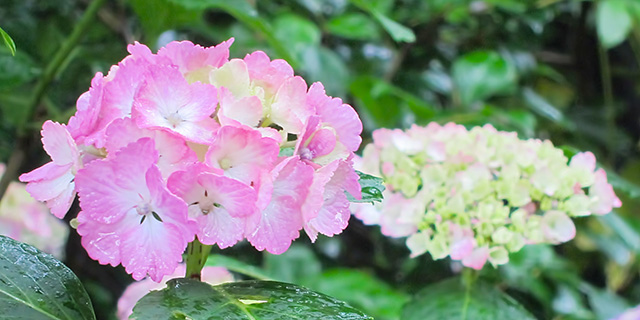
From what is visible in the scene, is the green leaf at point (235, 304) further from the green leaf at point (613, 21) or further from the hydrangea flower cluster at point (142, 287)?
the green leaf at point (613, 21)

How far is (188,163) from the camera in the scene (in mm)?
359

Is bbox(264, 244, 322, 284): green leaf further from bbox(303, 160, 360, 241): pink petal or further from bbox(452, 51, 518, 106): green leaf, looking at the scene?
bbox(303, 160, 360, 241): pink petal

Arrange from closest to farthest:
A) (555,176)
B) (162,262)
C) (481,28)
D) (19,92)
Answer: (162,262), (555,176), (19,92), (481,28)

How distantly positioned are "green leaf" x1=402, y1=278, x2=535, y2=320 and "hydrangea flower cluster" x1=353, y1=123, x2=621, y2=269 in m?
0.07

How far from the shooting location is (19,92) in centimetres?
92

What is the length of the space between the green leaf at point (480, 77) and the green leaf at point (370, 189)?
76 centimetres

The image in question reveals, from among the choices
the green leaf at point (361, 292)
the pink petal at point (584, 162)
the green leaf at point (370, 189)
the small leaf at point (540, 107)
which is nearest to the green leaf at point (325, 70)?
the green leaf at point (361, 292)

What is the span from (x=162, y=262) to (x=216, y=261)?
0.34m

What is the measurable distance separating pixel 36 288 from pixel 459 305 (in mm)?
420

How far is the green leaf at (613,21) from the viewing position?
1.15 metres

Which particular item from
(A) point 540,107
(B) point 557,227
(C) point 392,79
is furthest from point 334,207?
(A) point 540,107

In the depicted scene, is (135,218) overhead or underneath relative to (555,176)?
underneath

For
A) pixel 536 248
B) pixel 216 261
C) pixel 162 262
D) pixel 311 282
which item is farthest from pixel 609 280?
pixel 162 262

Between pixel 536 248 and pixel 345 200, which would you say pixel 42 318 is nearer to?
pixel 345 200
